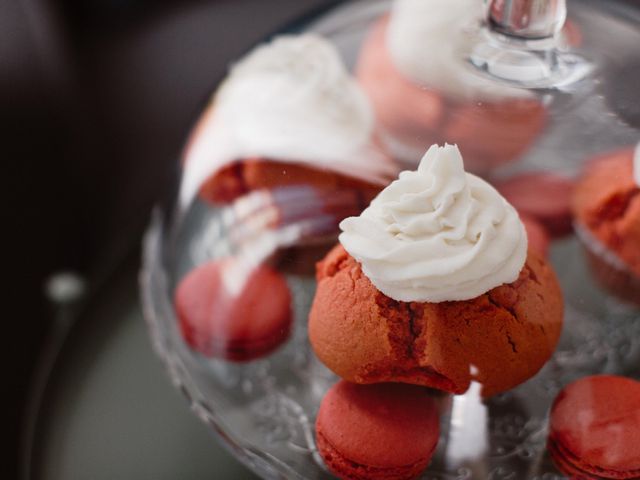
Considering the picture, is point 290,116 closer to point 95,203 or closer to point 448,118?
point 448,118

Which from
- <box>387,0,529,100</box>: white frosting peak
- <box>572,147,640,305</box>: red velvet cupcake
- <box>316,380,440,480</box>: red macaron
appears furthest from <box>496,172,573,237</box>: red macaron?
<box>316,380,440,480</box>: red macaron

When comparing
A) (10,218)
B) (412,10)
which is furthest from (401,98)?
(10,218)

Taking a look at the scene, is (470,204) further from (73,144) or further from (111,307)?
(73,144)

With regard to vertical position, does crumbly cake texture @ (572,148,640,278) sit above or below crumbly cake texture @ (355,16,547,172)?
below

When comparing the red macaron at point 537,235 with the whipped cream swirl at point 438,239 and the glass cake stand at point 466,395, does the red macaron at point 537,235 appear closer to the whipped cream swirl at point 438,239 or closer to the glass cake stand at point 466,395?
the glass cake stand at point 466,395

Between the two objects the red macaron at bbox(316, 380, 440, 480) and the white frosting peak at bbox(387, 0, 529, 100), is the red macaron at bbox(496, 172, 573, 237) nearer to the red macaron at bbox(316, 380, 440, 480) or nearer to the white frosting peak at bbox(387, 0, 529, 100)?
the white frosting peak at bbox(387, 0, 529, 100)

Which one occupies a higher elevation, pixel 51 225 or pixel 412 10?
pixel 412 10

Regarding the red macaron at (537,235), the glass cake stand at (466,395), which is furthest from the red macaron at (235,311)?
the red macaron at (537,235)
